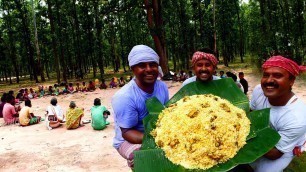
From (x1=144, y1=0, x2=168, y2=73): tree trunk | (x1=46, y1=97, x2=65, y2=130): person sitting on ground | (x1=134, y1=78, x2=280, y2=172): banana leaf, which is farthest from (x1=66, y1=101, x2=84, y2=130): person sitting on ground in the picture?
(x1=144, y1=0, x2=168, y2=73): tree trunk

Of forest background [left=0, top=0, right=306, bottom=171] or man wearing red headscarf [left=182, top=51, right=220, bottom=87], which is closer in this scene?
man wearing red headscarf [left=182, top=51, right=220, bottom=87]

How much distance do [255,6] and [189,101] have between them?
37.6 m

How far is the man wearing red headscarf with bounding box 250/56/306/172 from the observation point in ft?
7.54

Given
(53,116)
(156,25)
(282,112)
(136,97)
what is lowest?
(53,116)

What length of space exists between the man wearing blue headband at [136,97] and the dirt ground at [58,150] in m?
4.12

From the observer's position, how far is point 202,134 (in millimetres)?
1799

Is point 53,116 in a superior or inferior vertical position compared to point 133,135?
inferior

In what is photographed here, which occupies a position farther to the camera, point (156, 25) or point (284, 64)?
point (156, 25)

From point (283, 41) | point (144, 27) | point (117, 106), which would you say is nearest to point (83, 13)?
point (144, 27)

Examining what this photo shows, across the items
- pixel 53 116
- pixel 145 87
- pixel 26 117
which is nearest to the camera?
pixel 145 87

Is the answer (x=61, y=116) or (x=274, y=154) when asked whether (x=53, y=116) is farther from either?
(x=274, y=154)

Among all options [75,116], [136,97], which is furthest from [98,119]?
[136,97]

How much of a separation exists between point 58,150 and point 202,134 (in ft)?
23.9

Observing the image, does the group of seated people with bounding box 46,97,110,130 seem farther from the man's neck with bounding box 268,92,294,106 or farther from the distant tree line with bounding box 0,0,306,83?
the distant tree line with bounding box 0,0,306,83
